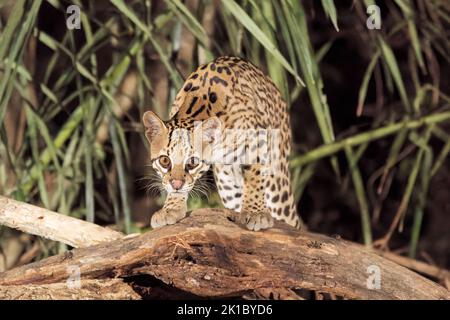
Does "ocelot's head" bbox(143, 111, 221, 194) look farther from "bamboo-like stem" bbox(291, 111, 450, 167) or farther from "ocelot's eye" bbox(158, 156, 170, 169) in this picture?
"bamboo-like stem" bbox(291, 111, 450, 167)

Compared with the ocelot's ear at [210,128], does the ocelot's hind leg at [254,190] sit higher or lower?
lower

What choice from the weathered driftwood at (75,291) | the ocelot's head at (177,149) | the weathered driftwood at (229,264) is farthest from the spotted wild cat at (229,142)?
the weathered driftwood at (75,291)

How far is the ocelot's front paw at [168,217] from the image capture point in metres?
3.00

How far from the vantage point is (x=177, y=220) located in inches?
118

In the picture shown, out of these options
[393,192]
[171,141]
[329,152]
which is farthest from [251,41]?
[393,192]

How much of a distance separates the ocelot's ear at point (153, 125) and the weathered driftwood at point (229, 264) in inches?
12.7

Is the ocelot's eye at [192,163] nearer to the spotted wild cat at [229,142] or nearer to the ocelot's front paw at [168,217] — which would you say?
the spotted wild cat at [229,142]

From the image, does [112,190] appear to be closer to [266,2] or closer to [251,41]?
[251,41]

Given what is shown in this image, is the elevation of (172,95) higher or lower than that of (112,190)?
higher

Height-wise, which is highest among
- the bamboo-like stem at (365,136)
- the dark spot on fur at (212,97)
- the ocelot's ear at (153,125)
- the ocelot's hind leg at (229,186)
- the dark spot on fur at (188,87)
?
the bamboo-like stem at (365,136)

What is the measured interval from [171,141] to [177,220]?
266 millimetres

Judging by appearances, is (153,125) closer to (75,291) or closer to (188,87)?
(188,87)

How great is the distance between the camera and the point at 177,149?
3002mm

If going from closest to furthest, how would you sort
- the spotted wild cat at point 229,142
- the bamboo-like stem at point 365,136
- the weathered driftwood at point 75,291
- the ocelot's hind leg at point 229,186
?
the weathered driftwood at point 75,291 < the spotted wild cat at point 229,142 < the ocelot's hind leg at point 229,186 < the bamboo-like stem at point 365,136
